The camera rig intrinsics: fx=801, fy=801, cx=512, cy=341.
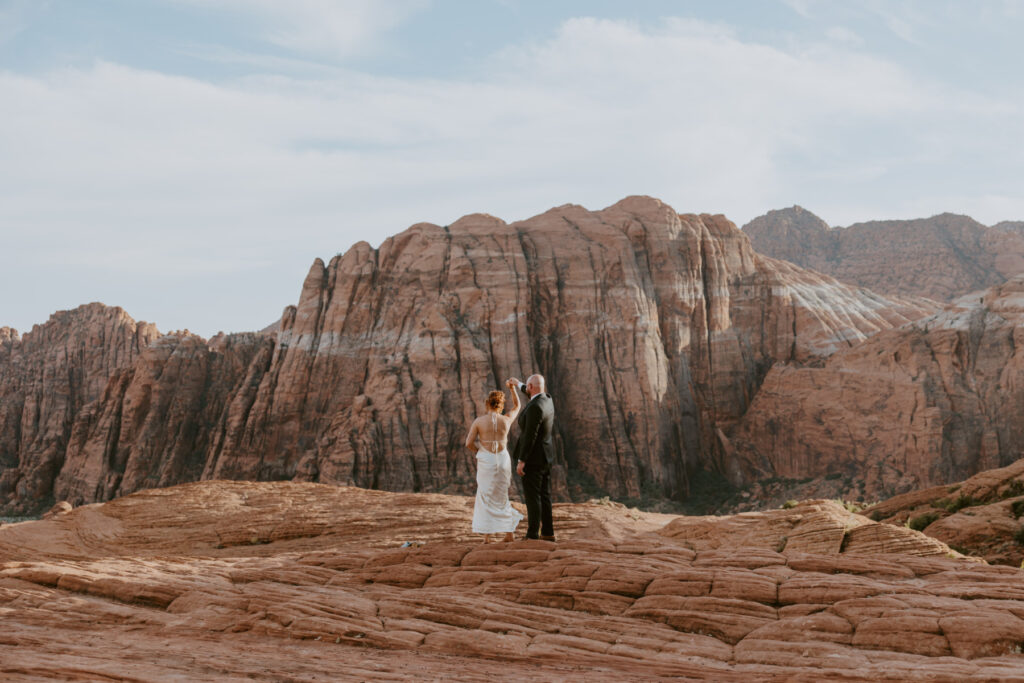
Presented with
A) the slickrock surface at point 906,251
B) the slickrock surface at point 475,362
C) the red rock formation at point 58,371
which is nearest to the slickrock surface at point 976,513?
the slickrock surface at point 475,362

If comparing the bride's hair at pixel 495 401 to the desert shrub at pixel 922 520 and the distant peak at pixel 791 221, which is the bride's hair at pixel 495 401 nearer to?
the desert shrub at pixel 922 520

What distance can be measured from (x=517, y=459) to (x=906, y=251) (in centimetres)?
12933

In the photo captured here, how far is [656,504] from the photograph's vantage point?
185 feet

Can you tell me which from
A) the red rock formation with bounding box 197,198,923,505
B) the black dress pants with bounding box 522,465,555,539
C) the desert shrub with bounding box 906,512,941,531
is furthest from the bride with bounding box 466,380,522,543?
the red rock formation with bounding box 197,198,923,505

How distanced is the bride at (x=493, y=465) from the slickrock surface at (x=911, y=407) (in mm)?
43608

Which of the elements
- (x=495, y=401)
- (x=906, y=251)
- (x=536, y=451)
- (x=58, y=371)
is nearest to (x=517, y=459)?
(x=536, y=451)

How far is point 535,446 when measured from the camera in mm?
13305

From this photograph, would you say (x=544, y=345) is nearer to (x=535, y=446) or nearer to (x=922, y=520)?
(x=922, y=520)

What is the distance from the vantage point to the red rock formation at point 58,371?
278 feet

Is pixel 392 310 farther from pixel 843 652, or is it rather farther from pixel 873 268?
pixel 873 268

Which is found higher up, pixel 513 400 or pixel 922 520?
pixel 513 400

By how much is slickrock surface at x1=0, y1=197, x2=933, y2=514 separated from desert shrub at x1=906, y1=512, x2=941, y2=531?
3686cm

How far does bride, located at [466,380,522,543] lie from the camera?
13.8m

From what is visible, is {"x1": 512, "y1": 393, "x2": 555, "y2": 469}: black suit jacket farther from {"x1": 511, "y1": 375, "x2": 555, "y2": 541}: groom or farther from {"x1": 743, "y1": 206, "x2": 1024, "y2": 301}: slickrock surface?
{"x1": 743, "y1": 206, "x2": 1024, "y2": 301}: slickrock surface
